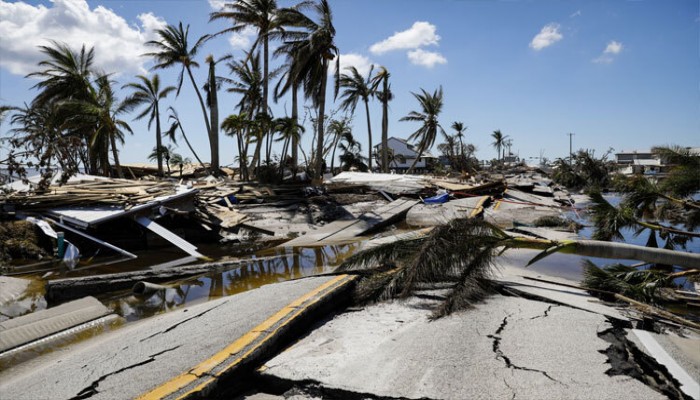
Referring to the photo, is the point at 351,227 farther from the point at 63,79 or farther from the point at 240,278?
the point at 63,79

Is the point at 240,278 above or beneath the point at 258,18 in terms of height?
beneath

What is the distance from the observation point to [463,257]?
4.89m

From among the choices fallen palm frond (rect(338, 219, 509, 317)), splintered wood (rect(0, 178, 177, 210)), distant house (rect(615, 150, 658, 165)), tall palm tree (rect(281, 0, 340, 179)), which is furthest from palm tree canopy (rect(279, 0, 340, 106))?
distant house (rect(615, 150, 658, 165))

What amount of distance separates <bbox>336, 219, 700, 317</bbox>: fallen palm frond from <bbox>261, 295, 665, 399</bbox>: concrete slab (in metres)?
0.48

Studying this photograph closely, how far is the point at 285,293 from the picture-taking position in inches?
188

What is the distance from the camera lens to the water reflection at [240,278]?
649 cm

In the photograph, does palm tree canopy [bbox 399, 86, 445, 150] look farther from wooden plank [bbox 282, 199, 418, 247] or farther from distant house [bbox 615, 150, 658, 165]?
distant house [bbox 615, 150, 658, 165]

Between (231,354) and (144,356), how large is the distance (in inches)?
32.3

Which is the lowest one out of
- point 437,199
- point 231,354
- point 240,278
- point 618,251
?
point 240,278

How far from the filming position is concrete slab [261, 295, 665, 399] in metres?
2.72

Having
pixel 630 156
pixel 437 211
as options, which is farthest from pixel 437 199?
pixel 630 156

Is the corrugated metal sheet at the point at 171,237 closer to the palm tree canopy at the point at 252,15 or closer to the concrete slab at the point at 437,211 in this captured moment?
the concrete slab at the point at 437,211

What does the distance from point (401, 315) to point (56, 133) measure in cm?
714

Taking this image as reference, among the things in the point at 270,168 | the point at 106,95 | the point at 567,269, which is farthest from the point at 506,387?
the point at 106,95
